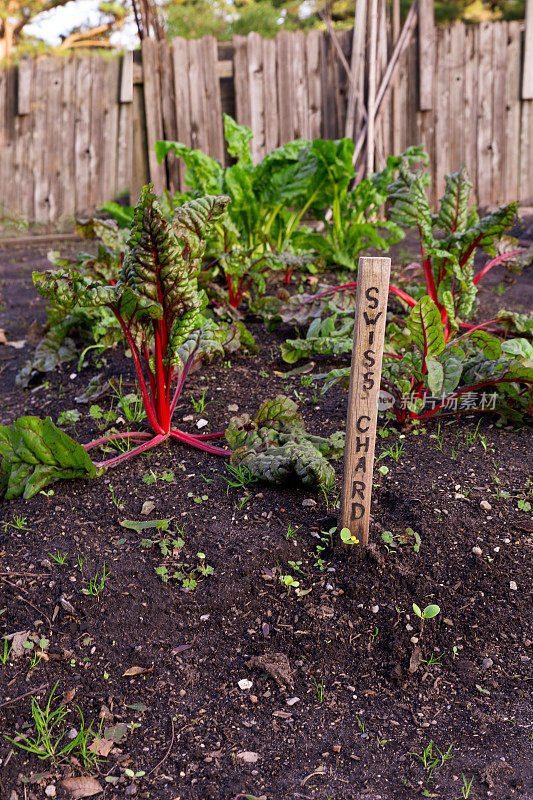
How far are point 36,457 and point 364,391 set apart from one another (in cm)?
121

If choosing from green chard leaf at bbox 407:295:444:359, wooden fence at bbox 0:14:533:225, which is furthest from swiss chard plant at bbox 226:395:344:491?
wooden fence at bbox 0:14:533:225

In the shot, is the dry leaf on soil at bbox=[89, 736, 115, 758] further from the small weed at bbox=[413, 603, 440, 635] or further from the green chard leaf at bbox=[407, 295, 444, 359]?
Result: the green chard leaf at bbox=[407, 295, 444, 359]

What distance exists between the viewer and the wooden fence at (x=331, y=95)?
648cm

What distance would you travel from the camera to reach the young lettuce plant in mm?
2199

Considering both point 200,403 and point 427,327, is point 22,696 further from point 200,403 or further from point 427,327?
point 427,327

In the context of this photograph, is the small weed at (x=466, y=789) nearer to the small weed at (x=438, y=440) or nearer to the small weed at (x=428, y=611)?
the small weed at (x=428, y=611)

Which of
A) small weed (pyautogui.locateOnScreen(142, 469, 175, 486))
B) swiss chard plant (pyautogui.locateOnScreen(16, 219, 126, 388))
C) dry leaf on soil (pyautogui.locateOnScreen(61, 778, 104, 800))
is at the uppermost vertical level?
swiss chard plant (pyautogui.locateOnScreen(16, 219, 126, 388))

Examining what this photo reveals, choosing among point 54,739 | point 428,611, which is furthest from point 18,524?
point 428,611

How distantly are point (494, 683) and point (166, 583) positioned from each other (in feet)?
3.11

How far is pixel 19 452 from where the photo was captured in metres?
2.31

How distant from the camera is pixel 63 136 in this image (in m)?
6.93

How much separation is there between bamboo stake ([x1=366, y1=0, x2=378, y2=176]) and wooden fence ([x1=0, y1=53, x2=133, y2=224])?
2.44 m

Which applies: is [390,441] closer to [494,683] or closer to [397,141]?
[494,683]

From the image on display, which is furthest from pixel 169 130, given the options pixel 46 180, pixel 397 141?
pixel 397 141
